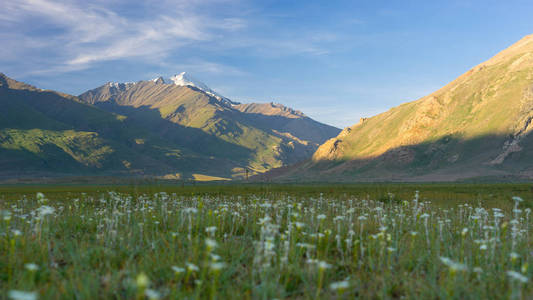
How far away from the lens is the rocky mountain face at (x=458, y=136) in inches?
4335

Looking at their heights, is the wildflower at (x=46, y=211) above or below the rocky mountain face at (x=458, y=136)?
below

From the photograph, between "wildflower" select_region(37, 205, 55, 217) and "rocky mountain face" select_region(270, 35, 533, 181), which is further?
"rocky mountain face" select_region(270, 35, 533, 181)

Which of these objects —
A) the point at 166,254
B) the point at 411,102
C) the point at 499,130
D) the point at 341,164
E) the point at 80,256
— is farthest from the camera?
the point at 411,102

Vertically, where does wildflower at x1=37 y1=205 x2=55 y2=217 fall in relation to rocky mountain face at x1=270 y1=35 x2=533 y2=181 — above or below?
below

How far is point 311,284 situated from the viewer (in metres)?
5.60

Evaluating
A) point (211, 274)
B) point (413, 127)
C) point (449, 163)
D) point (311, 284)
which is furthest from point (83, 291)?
point (413, 127)

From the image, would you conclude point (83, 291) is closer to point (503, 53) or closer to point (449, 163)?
point (449, 163)

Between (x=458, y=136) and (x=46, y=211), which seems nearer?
(x=46, y=211)

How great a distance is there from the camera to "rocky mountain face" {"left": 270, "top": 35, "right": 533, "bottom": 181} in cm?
11012

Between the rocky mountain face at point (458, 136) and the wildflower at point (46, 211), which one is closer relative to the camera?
the wildflower at point (46, 211)

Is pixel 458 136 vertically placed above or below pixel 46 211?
above

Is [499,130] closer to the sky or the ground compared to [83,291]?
closer to the sky

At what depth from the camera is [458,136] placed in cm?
12750

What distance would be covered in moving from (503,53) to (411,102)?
4514 cm
